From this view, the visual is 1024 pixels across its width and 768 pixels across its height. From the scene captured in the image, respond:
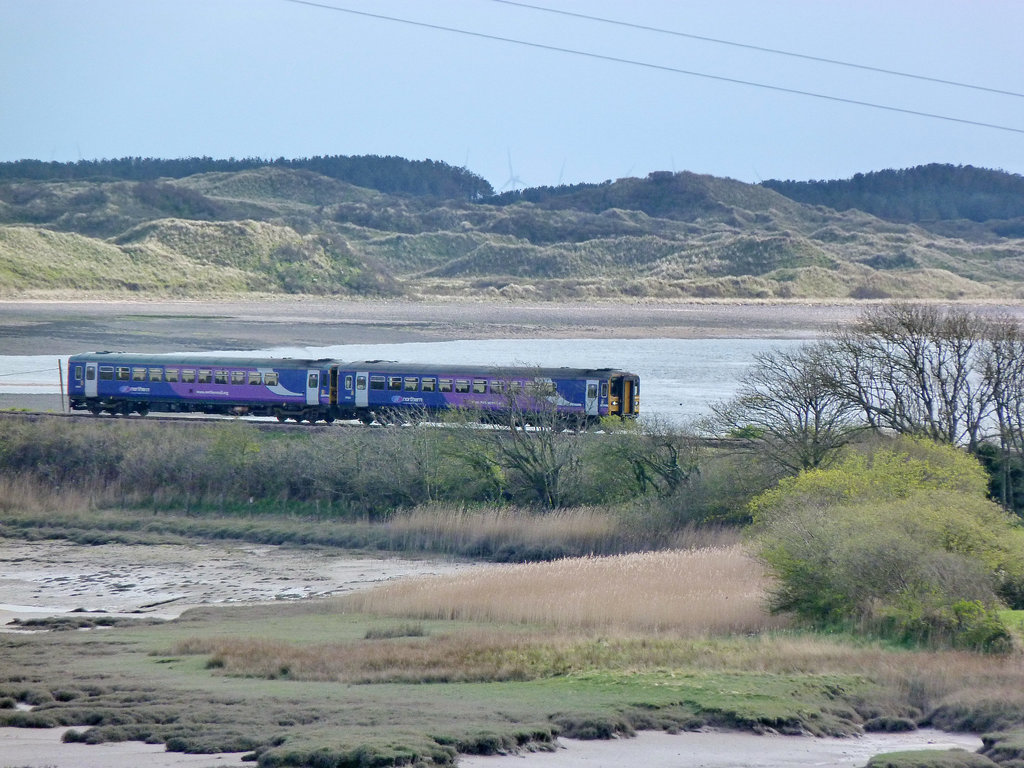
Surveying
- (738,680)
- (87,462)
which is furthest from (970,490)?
(87,462)

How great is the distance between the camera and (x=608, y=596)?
2484 cm

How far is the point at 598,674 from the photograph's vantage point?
17.0 m

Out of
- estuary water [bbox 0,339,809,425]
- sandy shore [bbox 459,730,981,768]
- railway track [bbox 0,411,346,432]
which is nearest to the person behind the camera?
sandy shore [bbox 459,730,981,768]

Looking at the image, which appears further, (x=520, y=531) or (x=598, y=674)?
(x=520, y=531)

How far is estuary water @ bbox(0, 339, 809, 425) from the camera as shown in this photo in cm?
5791

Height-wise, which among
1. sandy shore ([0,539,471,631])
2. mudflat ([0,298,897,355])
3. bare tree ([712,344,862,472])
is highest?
mudflat ([0,298,897,355])

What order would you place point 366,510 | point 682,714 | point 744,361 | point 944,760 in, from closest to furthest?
point 944,760 → point 682,714 → point 366,510 → point 744,361

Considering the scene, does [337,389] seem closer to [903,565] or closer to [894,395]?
[894,395]

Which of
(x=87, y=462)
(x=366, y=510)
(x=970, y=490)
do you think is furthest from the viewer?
(x=87, y=462)

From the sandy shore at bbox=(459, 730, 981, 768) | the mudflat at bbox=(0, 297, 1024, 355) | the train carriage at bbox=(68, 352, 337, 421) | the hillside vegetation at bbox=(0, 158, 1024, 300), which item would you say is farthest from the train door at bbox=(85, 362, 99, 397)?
the hillside vegetation at bbox=(0, 158, 1024, 300)

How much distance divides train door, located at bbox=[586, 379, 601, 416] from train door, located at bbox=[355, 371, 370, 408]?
851cm

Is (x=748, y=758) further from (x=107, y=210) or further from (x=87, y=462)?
(x=107, y=210)

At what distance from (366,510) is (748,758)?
97.9 feet

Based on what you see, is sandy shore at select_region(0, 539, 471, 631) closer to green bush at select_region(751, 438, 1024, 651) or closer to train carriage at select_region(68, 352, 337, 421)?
train carriage at select_region(68, 352, 337, 421)
